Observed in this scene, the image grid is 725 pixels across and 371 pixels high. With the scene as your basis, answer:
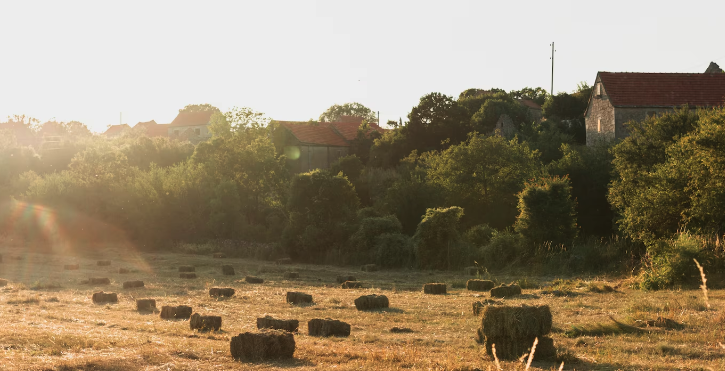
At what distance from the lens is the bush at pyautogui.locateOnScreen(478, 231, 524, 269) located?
102ft

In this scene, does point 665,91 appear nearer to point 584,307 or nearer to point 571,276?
point 571,276

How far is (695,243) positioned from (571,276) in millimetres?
6851

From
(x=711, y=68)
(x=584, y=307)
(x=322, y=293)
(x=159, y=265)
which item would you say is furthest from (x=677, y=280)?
(x=711, y=68)

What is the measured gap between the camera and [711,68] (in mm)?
66750

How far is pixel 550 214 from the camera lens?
100 ft

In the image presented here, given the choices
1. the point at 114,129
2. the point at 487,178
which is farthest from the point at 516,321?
the point at 114,129

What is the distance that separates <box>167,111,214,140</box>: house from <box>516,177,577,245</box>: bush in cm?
7467

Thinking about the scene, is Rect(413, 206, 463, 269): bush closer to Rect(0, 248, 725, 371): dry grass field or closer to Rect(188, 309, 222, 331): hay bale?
Rect(0, 248, 725, 371): dry grass field

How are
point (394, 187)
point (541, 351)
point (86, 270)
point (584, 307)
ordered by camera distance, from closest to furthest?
point (541, 351) → point (584, 307) → point (86, 270) → point (394, 187)

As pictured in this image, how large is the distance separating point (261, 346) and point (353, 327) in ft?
15.3

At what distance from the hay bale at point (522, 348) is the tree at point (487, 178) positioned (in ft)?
87.0

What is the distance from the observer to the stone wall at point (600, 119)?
48.1 metres

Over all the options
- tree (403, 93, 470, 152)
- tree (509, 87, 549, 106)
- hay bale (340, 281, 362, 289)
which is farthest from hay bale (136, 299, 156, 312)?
tree (509, 87, 549, 106)

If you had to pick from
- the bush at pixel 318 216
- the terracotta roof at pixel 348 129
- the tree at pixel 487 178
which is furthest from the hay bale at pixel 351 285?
the terracotta roof at pixel 348 129
